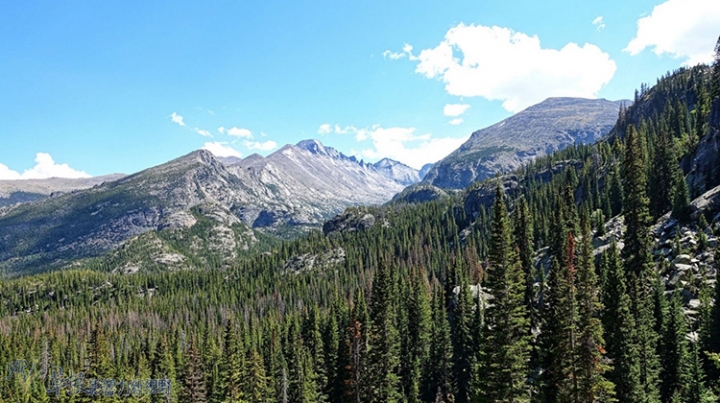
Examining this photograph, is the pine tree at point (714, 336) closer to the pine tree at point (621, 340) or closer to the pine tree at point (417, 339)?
the pine tree at point (621, 340)

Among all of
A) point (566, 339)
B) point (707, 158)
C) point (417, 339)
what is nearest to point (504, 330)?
point (566, 339)

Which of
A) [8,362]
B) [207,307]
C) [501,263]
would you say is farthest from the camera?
[207,307]

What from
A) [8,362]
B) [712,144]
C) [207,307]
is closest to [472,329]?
[712,144]

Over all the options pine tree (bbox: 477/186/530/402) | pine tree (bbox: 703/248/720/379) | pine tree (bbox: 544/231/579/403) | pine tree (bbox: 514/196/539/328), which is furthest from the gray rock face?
pine tree (bbox: 477/186/530/402)

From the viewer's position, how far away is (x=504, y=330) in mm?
30812

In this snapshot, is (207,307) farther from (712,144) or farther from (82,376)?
(712,144)

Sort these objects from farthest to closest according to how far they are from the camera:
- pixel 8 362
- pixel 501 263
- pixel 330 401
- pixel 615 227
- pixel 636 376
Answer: pixel 8 362
pixel 615 227
pixel 330 401
pixel 636 376
pixel 501 263

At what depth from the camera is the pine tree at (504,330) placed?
98.6ft

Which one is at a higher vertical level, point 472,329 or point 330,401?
point 472,329

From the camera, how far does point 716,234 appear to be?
6312 centimetres

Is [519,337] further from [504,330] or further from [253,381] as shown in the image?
[253,381]

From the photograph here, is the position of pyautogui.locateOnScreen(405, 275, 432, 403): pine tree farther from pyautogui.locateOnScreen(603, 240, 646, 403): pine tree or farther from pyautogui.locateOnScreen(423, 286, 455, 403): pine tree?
pyautogui.locateOnScreen(603, 240, 646, 403): pine tree

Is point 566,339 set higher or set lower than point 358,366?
higher

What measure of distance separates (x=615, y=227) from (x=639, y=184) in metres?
36.1
